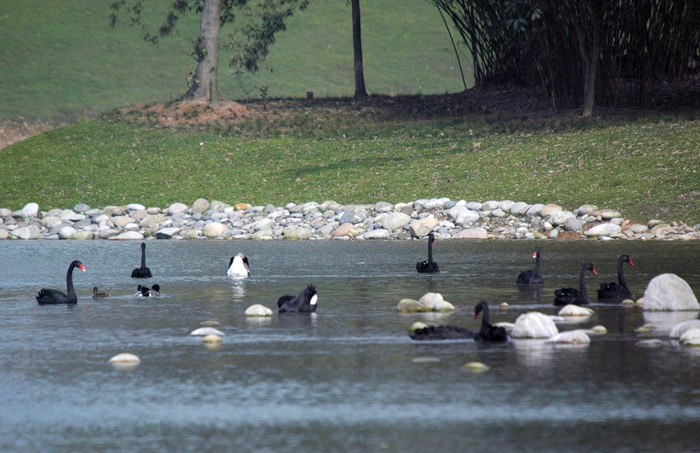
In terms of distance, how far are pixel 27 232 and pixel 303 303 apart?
884 inches

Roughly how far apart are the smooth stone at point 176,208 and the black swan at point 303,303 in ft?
73.8

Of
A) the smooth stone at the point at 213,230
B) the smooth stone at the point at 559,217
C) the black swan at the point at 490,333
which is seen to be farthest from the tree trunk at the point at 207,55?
the black swan at the point at 490,333

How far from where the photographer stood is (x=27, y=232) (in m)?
33.2

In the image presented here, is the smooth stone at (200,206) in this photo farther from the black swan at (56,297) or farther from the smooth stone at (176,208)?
the black swan at (56,297)

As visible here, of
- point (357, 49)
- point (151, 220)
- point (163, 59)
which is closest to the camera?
point (151, 220)

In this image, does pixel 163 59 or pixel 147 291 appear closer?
pixel 147 291

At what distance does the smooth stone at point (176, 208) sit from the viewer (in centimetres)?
3557

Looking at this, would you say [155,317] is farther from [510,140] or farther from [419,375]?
[510,140]

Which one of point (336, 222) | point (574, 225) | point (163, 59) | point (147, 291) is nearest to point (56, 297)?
point (147, 291)

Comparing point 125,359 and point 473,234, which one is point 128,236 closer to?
point 473,234

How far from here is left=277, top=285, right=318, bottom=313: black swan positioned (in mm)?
13766

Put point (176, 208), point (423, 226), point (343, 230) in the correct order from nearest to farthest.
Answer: point (423, 226)
point (343, 230)
point (176, 208)

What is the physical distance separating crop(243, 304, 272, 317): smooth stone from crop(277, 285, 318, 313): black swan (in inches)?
9.3

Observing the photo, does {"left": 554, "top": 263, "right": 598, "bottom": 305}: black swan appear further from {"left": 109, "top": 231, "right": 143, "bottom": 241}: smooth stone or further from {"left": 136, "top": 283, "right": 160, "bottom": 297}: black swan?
{"left": 109, "top": 231, "right": 143, "bottom": 241}: smooth stone
